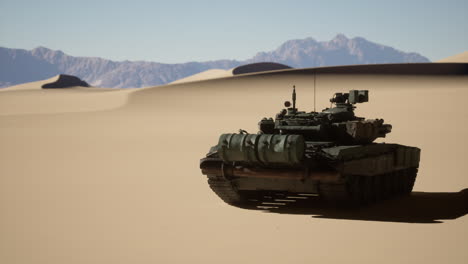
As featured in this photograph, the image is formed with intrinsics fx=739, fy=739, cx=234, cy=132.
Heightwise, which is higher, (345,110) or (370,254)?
(345,110)

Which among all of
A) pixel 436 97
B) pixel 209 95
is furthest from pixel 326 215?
pixel 209 95

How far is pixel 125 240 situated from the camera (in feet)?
36.4

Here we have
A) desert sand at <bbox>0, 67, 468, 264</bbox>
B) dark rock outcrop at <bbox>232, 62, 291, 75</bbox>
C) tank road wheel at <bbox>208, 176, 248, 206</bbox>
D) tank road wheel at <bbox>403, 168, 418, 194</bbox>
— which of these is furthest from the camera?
dark rock outcrop at <bbox>232, 62, 291, 75</bbox>

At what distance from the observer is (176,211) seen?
45.3 ft

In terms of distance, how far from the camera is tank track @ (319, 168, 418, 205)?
13.5m

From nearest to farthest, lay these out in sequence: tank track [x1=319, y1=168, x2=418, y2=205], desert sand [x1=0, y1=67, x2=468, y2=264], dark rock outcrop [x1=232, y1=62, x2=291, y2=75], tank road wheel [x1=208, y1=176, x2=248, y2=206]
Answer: desert sand [x1=0, y1=67, x2=468, y2=264]
tank track [x1=319, y1=168, x2=418, y2=205]
tank road wheel [x1=208, y1=176, x2=248, y2=206]
dark rock outcrop [x1=232, y1=62, x2=291, y2=75]

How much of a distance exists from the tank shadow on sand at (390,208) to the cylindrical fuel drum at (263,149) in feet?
4.07

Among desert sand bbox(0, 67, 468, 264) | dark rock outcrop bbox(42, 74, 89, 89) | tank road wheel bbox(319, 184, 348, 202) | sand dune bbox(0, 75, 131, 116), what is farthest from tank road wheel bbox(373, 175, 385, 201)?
dark rock outcrop bbox(42, 74, 89, 89)

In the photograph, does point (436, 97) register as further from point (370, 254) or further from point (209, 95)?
point (370, 254)

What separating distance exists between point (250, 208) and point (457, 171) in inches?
331

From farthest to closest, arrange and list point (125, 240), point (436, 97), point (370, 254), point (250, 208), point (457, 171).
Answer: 1. point (436, 97)
2. point (457, 171)
3. point (250, 208)
4. point (125, 240)
5. point (370, 254)

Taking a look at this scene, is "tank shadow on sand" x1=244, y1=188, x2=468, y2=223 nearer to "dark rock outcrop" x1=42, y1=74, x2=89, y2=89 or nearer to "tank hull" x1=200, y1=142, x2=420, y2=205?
"tank hull" x1=200, y1=142, x2=420, y2=205

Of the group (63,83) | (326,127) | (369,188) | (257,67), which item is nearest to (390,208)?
(369,188)

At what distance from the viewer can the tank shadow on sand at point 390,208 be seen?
13.2 meters
